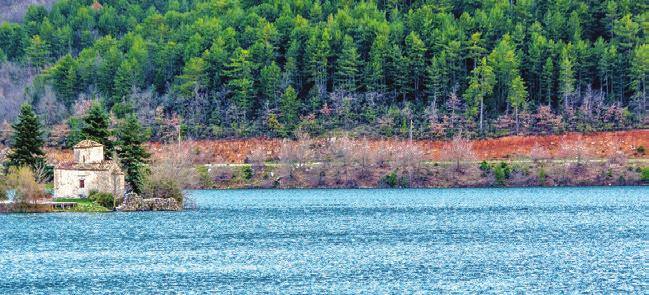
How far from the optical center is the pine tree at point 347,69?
157625 mm

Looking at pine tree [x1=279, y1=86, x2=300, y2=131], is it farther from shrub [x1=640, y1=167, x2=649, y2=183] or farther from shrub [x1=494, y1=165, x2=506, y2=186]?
shrub [x1=640, y1=167, x2=649, y2=183]

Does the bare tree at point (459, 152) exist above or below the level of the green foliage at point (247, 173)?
above

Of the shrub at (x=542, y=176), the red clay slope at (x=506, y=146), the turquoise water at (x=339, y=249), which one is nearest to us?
the turquoise water at (x=339, y=249)

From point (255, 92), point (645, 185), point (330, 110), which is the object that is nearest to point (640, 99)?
point (645, 185)

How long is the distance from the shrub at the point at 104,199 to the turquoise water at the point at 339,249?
212cm

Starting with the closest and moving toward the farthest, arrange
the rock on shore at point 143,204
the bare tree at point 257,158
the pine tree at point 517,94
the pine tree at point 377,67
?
1. the rock on shore at point 143,204
2. the bare tree at point 257,158
3. the pine tree at point 517,94
4. the pine tree at point 377,67

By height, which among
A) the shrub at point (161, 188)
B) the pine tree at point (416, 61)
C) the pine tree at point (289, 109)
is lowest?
the shrub at point (161, 188)

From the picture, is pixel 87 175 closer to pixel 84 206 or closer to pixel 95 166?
pixel 95 166

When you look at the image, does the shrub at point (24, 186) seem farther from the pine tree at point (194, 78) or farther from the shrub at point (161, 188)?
the pine tree at point (194, 78)

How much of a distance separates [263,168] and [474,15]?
47.0 meters

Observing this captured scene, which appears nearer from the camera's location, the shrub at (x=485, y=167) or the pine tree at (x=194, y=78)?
the shrub at (x=485, y=167)

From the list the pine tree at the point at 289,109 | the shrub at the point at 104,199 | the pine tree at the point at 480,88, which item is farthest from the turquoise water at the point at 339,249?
the pine tree at the point at 289,109

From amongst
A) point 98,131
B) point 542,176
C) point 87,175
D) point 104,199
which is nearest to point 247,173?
point 542,176

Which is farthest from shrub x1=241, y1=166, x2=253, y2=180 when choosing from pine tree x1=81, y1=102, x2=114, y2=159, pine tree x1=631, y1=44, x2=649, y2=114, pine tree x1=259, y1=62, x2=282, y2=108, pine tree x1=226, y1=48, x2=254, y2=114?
pine tree x1=631, y1=44, x2=649, y2=114
